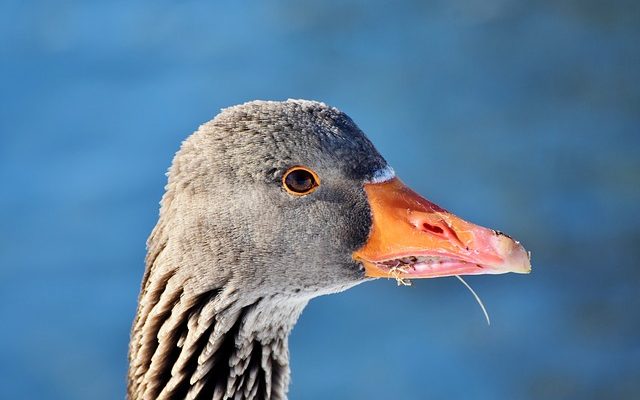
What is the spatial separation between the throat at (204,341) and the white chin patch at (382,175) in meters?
0.52

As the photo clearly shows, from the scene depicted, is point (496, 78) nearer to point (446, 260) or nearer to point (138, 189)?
point (138, 189)

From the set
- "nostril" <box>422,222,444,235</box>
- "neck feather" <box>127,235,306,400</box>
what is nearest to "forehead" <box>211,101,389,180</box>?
"nostril" <box>422,222,444,235</box>

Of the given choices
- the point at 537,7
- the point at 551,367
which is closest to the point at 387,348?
the point at 551,367

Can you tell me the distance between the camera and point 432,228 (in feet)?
11.8

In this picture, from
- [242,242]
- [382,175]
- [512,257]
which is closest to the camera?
[512,257]

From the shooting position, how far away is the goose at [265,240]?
357cm

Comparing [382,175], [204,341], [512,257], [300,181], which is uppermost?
[382,175]

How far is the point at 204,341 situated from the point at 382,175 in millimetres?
833

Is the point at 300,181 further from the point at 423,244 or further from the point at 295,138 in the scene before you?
the point at 423,244

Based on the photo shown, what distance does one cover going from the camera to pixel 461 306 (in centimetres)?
780

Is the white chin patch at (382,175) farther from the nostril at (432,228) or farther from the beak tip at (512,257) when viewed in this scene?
the beak tip at (512,257)

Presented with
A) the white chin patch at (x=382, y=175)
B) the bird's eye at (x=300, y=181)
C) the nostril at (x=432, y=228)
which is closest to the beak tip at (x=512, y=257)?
the nostril at (x=432, y=228)

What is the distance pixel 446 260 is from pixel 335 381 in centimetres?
383

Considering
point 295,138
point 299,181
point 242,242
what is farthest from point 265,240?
point 295,138
